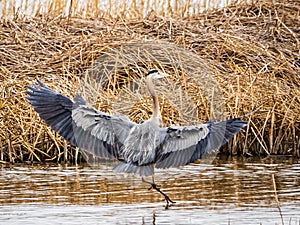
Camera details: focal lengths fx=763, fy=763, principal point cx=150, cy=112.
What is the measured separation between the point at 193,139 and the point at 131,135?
56 cm

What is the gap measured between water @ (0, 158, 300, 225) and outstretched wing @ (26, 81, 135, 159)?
1.47ft

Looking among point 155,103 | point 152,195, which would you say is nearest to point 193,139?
point 155,103

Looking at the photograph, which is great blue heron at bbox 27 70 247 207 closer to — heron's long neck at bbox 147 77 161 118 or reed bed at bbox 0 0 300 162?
heron's long neck at bbox 147 77 161 118

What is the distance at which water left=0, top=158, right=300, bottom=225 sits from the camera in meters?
5.45

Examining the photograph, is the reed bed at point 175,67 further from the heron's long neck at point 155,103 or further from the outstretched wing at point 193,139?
the outstretched wing at point 193,139

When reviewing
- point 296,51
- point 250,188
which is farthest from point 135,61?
point 250,188

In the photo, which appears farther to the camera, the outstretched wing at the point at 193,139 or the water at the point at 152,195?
the outstretched wing at the point at 193,139

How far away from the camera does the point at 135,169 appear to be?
6246 millimetres

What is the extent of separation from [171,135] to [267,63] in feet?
18.8

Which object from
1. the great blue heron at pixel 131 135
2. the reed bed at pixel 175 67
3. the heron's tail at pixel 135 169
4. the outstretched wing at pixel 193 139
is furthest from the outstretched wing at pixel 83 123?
the reed bed at pixel 175 67

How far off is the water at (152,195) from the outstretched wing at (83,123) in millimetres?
447

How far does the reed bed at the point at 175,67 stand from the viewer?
9.42 meters

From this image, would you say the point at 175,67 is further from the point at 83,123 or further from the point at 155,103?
the point at 83,123

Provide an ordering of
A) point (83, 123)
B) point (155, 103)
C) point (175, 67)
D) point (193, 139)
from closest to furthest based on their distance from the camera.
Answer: point (193, 139) → point (83, 123) → point (155, 103) → point (175, 67)
